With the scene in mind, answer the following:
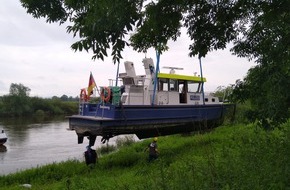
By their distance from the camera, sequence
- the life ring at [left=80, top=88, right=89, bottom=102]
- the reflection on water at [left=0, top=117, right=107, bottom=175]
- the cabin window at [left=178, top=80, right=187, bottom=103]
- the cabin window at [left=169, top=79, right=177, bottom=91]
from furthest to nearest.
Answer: the reflection on water at [left=0, top=117, right=107, bottom=175], the cabin window at [left=178, top=80, right=187, bottom=103], the cabin window at [left=169, top=79, right=177, bottom=91], the life ring at [left=80, top=88, right=89, bottom=102]

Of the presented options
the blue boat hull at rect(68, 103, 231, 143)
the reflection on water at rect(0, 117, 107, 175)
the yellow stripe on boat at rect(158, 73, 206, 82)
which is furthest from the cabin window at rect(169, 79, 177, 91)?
the reflection on water at rect(0, 117, 107, 175)

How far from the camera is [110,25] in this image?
12.4 feet

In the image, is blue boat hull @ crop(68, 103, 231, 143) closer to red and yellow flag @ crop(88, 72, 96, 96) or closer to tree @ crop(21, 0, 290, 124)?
red and yellow flag @ crop(88, 72, 96, 96)

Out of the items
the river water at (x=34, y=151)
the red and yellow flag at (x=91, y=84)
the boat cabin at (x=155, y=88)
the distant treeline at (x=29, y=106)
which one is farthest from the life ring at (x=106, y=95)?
the distant treeline at (x=29, y=106)

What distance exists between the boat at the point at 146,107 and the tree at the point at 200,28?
305 inches

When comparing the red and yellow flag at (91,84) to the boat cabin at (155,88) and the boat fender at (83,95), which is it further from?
the boat cabin at (155,88)

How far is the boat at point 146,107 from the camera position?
14.2m

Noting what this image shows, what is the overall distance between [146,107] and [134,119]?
763 millimetres

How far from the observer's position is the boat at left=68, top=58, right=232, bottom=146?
14.2 m

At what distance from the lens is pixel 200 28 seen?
5.81m

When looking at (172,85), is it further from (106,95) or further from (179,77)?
(106,95)

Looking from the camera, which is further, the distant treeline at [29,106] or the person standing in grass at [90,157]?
the distant treeline at [29,106]

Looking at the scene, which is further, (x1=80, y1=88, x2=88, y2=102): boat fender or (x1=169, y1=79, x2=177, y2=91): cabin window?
(x1=169, y1=79, x2=177, y2=91): cabin window

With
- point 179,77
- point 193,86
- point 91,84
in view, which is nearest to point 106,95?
point 91,84
